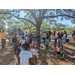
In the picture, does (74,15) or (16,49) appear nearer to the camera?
(16,49)

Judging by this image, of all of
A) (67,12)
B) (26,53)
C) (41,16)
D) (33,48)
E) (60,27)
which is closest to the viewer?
(26,53)

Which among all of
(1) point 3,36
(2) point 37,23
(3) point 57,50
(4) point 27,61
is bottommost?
(3) point 57,50

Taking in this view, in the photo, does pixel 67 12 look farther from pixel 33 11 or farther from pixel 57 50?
pixel 57 50

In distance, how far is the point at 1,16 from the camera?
37.1ft

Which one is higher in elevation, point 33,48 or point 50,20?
point 50,20

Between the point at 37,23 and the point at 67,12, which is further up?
the point at 67,12

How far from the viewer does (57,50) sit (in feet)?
16.9

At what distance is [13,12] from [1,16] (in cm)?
281

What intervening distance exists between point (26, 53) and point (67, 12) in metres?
10.1

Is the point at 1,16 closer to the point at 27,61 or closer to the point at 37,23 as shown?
the point at 37,23

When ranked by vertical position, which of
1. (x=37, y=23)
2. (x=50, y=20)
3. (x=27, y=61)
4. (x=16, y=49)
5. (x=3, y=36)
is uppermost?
(x=50, y=20)

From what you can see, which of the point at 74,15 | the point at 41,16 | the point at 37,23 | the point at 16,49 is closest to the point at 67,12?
the point at 74,15

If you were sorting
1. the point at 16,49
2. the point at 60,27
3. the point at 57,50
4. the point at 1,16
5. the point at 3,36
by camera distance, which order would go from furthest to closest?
the point at 60,27
the point at 1,16
the point at 3,36
the point at 57,50
the point at 16,49

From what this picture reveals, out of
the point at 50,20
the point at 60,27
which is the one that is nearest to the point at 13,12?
the point at 50,20
